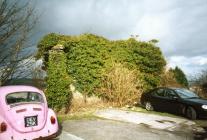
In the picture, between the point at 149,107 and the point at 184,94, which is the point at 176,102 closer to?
the point at 184,94

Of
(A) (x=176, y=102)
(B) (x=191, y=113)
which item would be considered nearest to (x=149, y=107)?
(A) (x=176, y=102)

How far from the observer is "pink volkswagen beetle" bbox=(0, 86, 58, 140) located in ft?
27.7

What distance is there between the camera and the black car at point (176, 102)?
14.6m

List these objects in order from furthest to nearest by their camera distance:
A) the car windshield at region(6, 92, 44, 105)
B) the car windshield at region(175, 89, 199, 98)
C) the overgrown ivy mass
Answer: the overgrown ivy mass < the car windshield at region(175, 89, 199, 98) < the car windshield at region(6, 92, 44, 105)

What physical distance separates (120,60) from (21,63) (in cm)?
1038

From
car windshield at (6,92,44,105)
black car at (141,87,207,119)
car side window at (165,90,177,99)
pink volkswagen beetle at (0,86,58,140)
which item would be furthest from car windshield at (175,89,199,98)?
car windshield at (6,92,44,105)

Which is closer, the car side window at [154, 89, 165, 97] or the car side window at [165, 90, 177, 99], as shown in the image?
the car side window at [165, 90, 177, 99]

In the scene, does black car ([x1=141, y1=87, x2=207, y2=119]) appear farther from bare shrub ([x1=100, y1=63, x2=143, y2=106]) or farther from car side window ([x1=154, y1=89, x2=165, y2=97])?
bare shrub ([x1=100, y1=63, x2=143, y2=106])

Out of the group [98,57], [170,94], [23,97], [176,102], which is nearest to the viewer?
[23,97]

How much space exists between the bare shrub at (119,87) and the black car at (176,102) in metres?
0.79

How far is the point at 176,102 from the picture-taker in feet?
51.1

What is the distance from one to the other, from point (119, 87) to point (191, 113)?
4.57m

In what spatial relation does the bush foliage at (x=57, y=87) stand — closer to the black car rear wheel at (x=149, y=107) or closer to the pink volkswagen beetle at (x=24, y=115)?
the black car rear wheel at (x=149, y=107)

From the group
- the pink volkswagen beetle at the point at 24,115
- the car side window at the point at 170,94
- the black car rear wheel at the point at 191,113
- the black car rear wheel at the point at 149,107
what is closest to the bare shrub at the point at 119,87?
the black car rear wheel at the point at 149,107
